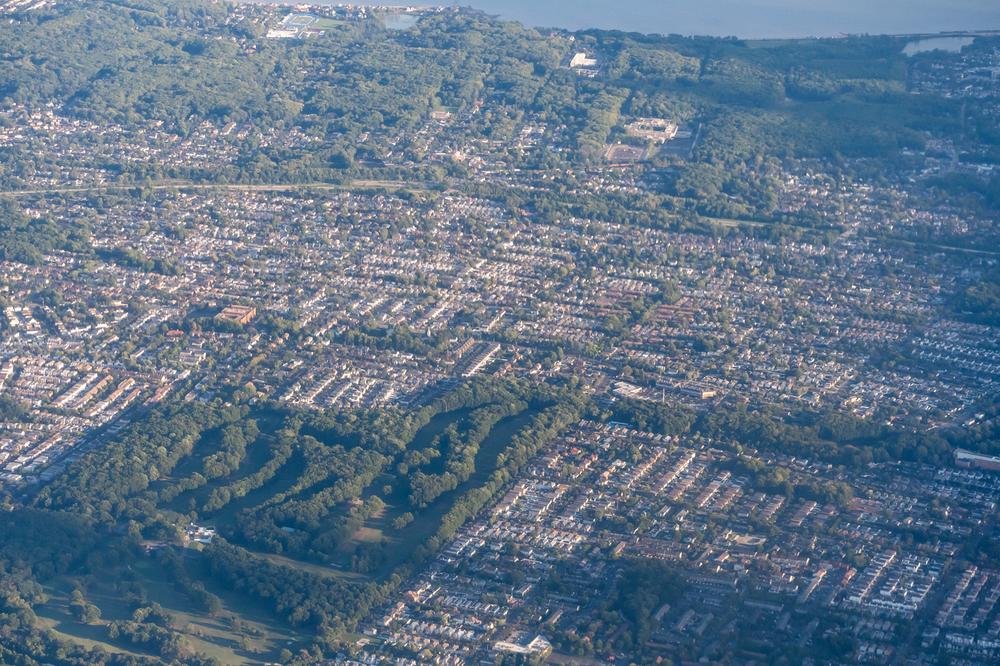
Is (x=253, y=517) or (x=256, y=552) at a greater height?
(x=253, y=517)

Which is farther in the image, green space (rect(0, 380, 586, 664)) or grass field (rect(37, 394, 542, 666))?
green space (rect(0, 380, 586, 664))

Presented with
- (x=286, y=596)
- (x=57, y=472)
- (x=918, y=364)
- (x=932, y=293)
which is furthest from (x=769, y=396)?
(x=57, y=472)

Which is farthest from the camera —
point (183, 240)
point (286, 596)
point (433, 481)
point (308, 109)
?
point (308, 109)

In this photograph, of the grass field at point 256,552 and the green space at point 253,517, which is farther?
the green space at point 253,517

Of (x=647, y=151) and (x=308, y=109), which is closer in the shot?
(x=647, y=151)

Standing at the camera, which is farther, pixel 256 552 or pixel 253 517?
pixel 253 517

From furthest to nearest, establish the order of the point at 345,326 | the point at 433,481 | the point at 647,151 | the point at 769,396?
the point at 647,151
the point at 345,326
the point at 769,396
the point at 433,481

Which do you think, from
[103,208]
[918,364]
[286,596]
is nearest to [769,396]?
[918,364]

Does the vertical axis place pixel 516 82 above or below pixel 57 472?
above

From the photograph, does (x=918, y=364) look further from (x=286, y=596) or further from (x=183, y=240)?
(x=183, y=240)
